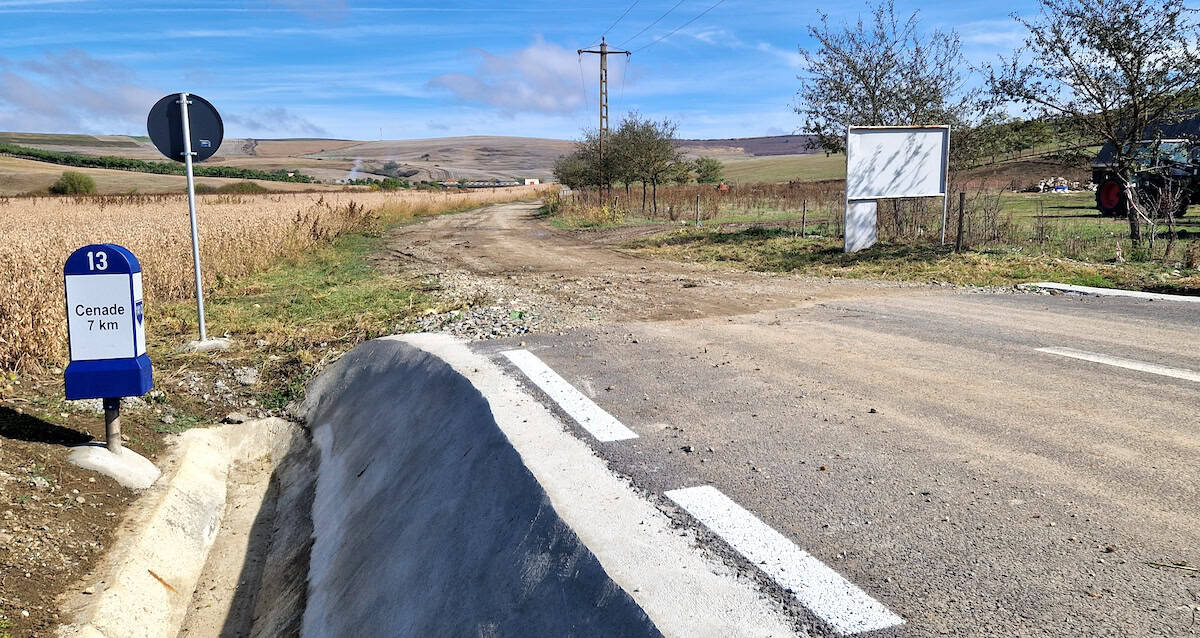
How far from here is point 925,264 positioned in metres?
13.4

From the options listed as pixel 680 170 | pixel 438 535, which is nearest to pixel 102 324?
pixel 438 535

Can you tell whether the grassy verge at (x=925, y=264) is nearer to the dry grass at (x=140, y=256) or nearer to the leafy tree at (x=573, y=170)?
the dry grass at (x=140, y=256)

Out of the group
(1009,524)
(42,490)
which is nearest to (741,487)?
(1009,524)

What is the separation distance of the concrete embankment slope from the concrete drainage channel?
0.03 ft

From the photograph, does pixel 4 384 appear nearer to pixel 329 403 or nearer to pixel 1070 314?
pixel 329 403

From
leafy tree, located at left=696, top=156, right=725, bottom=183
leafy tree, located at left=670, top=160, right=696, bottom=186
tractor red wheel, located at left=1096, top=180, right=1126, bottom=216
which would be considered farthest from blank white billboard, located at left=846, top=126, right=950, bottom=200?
leafy tree, located at left=696, top=156, right=725, bottom=183

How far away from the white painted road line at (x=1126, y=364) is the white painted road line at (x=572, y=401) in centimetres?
386

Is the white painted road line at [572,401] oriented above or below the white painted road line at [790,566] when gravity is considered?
above

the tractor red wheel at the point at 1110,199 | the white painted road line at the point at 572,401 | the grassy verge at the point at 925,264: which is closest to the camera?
the white painted road line at the point at 572,401

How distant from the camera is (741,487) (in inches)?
149

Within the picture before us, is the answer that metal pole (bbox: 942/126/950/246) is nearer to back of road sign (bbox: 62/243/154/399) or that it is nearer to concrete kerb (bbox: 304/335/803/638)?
concrete kerb (bbox: 304/335/803/638)

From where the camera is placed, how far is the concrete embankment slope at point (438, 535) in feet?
9.61

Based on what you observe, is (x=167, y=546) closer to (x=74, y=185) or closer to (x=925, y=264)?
(x=925, y=264)

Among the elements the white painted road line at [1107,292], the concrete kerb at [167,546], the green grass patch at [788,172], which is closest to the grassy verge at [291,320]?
the concrete kerb at [167,546]
